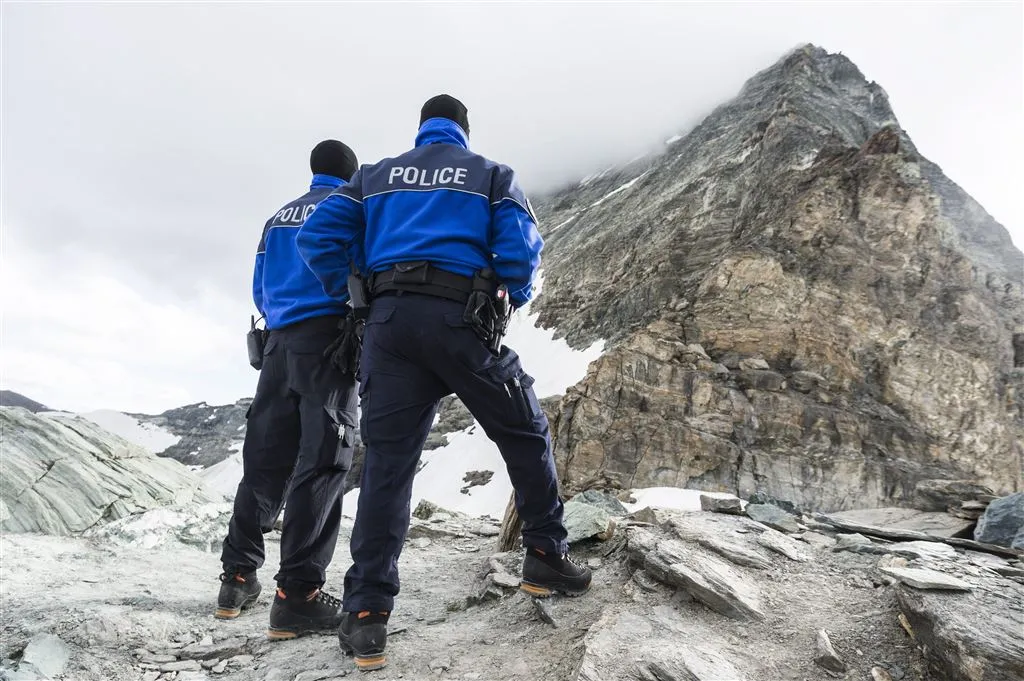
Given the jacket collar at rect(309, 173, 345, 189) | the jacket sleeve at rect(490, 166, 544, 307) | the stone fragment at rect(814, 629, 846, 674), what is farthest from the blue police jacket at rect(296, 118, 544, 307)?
the stone fragment at rect(814, 629, 846, 674)

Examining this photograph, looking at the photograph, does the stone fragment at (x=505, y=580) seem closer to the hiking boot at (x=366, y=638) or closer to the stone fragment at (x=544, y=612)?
the stone fragment at (x=544, y=612)

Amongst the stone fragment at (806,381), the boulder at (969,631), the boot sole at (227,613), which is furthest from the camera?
the stone fragment at (806,381)

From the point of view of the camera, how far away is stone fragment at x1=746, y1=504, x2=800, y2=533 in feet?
15.0

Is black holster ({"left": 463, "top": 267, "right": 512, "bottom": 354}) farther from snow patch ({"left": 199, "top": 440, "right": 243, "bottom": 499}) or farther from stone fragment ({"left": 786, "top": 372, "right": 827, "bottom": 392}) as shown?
snow patch ({"left": 199, "top": 440, "right": 243, "bottom": 499})

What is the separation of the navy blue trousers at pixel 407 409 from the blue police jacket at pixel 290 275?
0.73 meters

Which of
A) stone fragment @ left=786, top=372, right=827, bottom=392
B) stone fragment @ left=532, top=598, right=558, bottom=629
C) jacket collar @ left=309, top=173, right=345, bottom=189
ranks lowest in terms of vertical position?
stone fragment @ left=532, top=598, right=558, bottom=629

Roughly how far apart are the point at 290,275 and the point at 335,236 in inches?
31.8

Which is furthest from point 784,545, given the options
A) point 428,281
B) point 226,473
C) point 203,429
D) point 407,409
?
point 203,429

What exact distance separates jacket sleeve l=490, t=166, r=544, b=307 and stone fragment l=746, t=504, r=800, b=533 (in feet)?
9.84

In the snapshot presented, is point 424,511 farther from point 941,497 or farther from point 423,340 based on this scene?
point 941,497

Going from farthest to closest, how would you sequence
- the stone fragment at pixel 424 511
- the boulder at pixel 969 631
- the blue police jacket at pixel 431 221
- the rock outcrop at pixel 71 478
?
the stone fragment at pixel 424 511 → the rock outcrop at pixel 71 478 → the blue police jacket at pixel 431 221 → the boulder at pixel 969 631

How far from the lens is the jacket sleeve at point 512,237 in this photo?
10.6 feet

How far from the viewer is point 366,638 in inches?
111

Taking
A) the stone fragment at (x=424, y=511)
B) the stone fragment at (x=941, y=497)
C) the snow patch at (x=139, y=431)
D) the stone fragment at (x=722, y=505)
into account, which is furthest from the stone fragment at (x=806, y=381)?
the snow patch at (x=139, y=431)
